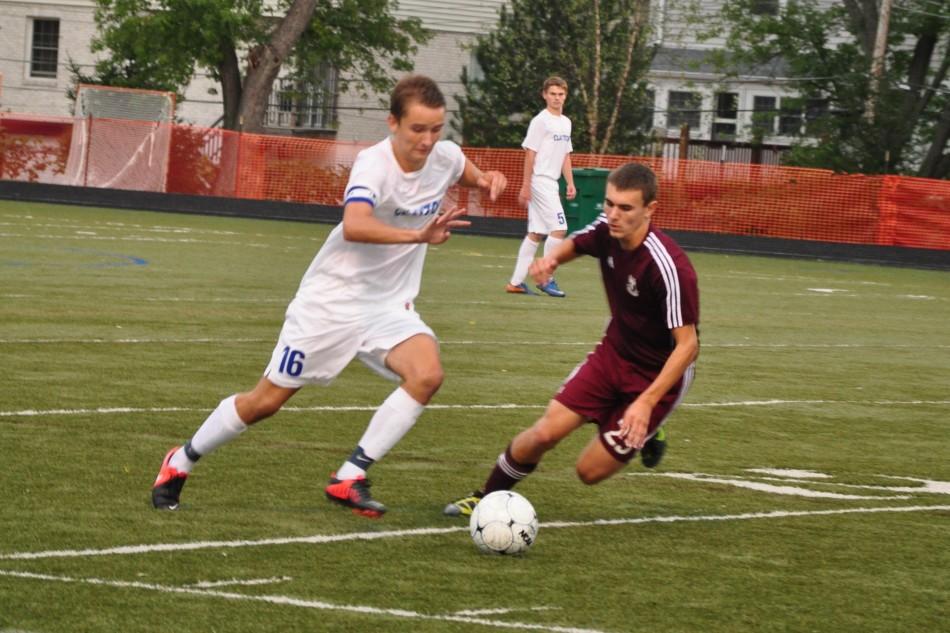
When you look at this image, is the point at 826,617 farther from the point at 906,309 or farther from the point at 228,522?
the point at 906,309

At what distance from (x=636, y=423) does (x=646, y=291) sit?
622 mm

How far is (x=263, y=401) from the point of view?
7.05 metres

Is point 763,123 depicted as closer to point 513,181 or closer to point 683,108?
point 683,108

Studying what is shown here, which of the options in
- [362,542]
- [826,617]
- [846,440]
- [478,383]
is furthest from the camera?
[478,383]

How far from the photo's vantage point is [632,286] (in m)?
7.00

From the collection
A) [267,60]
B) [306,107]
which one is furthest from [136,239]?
[306,107]

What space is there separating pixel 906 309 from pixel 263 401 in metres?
14.6

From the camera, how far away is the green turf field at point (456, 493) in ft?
18.6

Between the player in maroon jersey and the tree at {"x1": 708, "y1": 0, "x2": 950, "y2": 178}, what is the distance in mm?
27935

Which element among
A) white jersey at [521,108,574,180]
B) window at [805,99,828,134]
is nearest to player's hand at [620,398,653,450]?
white jersey at [521,108,574,180]

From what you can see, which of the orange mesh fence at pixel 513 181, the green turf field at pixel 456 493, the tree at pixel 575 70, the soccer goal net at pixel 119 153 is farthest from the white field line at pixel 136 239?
the tree at pixel 575 70

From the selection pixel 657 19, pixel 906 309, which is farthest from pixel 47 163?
pixel 906 309

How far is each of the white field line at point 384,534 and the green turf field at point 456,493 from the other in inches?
0.8

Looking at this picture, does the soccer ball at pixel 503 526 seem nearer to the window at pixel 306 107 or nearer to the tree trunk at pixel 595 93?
the tree trunk at pixel 595 93
